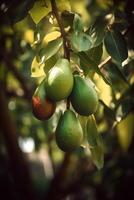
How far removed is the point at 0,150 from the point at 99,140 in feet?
9.62

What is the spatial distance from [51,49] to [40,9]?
23cm

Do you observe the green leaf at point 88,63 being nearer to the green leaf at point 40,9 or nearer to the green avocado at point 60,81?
the green avocado at point 60,81

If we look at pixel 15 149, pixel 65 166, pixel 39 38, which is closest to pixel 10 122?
pixel 15 149

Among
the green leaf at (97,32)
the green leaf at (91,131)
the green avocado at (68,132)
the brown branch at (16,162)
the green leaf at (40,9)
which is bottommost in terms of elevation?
the brown branch at (16,162)

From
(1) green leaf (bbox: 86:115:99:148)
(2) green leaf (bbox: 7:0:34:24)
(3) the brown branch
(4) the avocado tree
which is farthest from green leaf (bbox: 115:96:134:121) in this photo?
(3) the brown branch

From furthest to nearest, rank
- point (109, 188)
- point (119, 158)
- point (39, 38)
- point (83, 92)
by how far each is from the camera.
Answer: point (109, 188) < point (119, 158) < point (39, 38) < point (83, 92)

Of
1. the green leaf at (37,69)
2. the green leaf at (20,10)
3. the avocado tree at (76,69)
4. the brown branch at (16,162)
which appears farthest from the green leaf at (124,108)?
the brown branch at (16,162)

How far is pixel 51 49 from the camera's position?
137 cm

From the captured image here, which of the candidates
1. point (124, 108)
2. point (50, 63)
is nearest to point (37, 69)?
point (50, 63)

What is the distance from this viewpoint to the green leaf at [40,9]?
1519mm

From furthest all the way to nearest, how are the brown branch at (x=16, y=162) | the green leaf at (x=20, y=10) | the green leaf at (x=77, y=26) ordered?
the brown branch at (x=16, y=162)
the green leaf at (x=20, y=10)
the green leaf at (x=77, y=26)

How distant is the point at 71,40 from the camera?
4.41ft

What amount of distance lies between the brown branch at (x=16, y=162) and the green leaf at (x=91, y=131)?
1.49 m

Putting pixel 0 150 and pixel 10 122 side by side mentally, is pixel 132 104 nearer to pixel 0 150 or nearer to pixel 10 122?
pixel 10 122
